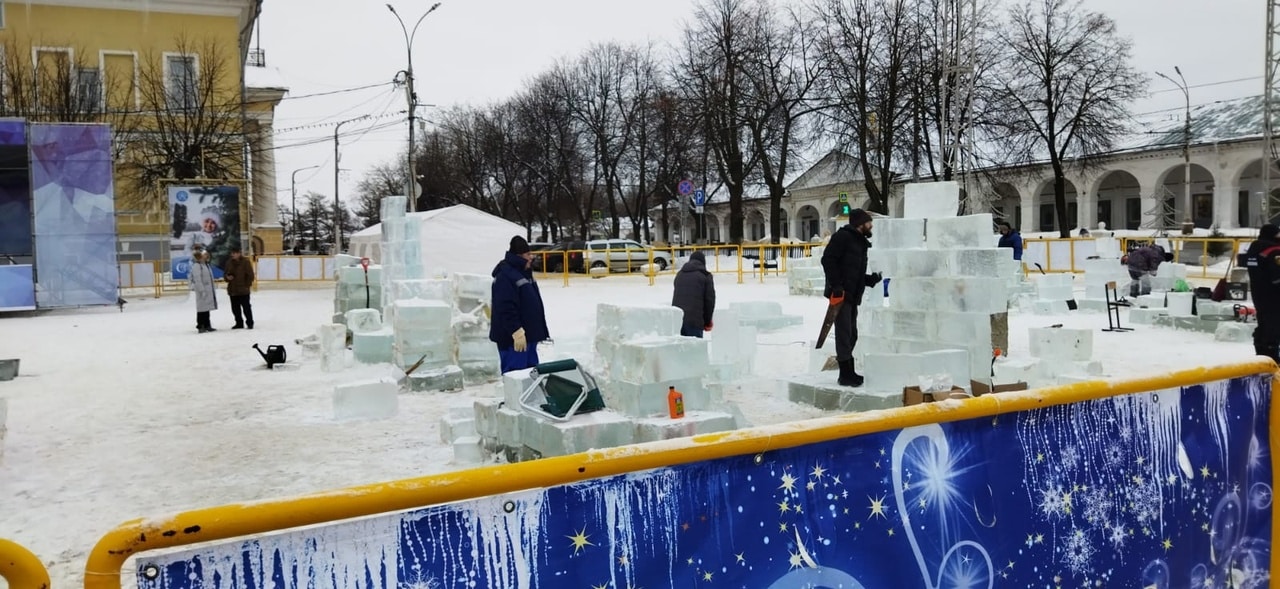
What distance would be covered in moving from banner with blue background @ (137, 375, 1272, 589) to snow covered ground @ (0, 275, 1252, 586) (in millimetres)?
554

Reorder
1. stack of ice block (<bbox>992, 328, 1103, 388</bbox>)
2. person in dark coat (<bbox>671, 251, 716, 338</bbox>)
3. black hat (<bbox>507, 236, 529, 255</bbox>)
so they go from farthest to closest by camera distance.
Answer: person in dark coat (<bbox>671, 251, 716, 338</bbox>) < stack of ice block (<bbox>992, 328, 1103, 388</bbox>) < black hat (<bbox>507, 236, 529, 255</bbox>)

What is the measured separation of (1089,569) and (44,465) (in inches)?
275

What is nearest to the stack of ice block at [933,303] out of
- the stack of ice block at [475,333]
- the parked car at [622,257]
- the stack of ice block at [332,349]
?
the stack of ice block at [475,333]

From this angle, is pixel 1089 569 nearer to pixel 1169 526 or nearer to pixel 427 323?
pixel 1169 526

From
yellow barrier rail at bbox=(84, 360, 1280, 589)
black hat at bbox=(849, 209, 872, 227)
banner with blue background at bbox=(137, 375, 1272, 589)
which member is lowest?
banner with blue background at bbox=(137, 375, 1272, 589)

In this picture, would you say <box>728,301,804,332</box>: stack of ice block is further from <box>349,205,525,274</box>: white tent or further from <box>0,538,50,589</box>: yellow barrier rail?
<box>349,205,525,274</box>: white tent

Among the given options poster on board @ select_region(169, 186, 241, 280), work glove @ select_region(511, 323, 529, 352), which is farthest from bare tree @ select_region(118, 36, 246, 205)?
work glove @ select_region(511, 323, 529, 352)

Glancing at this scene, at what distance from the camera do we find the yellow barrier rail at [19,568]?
1.80m

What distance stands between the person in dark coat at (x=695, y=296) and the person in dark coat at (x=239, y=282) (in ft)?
31.6

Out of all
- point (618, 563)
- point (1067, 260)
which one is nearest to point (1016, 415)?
point (618, 563)

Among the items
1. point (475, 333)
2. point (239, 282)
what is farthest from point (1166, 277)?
point (239, 282)

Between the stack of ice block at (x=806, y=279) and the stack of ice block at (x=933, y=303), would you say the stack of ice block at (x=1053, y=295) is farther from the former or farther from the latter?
the stack of ice block at (x=933, y=303)

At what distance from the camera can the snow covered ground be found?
5926mm

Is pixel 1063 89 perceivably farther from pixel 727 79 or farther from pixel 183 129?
pixel 183 129
